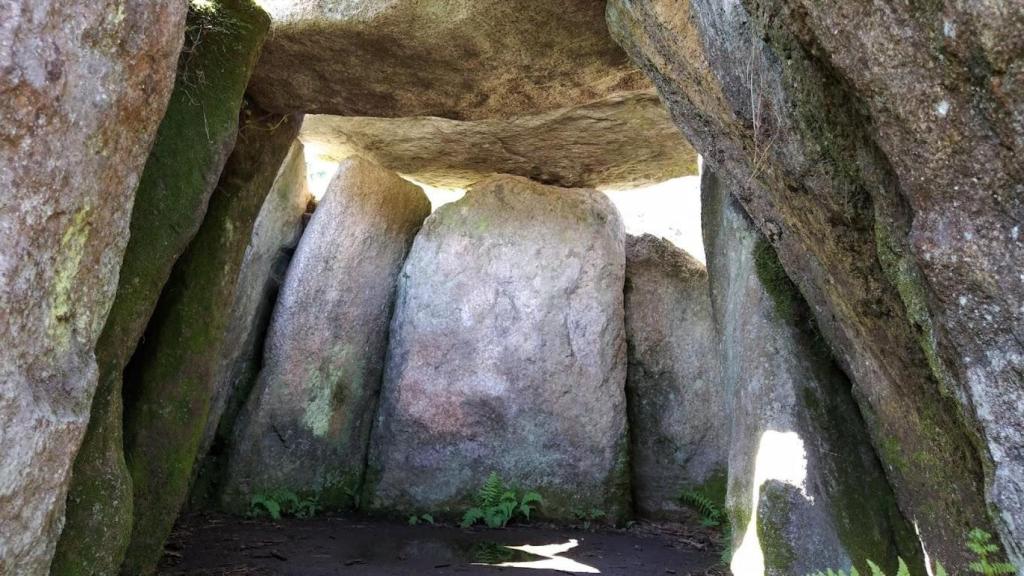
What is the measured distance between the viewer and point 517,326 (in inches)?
334

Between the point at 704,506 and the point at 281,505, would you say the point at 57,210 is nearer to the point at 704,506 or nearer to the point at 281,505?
the point at 281,505

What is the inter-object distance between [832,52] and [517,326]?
5991 mm

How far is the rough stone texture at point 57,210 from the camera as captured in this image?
2699mm

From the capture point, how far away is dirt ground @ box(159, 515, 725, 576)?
6.01 metres

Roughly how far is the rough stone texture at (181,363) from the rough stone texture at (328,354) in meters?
2.53

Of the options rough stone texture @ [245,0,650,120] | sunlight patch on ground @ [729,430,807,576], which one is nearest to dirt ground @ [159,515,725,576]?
sunlight patch on ground @ [729,430,807,576]

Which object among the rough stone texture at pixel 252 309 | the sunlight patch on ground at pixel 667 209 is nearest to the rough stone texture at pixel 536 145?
the rough stone texture at pixel 252 309

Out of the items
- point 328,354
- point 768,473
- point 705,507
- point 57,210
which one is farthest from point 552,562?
point 57,210

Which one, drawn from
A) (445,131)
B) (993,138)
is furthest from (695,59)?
(445,131)

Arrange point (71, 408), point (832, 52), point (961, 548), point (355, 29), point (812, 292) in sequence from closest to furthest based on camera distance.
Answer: point (832, 52), point (71, 408), point (961, 548), point (812, 292), point (355, 29)

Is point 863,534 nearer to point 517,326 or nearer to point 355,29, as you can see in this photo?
point 355,29

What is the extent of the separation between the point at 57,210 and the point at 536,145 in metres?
5.90

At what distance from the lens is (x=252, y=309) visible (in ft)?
26.8

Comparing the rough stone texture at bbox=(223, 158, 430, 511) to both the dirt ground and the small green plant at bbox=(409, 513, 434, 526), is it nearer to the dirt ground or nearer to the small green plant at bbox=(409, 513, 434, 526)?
the dirt ground
